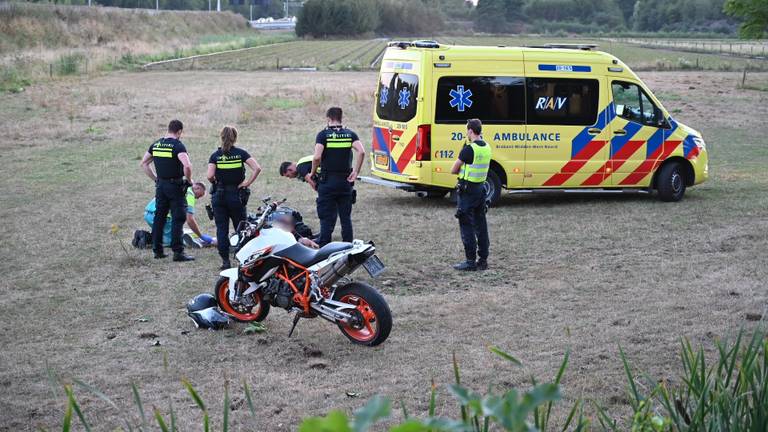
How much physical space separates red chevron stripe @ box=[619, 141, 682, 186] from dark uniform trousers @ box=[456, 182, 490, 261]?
197 inches

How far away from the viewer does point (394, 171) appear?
13.8m

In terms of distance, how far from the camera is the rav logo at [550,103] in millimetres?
14016

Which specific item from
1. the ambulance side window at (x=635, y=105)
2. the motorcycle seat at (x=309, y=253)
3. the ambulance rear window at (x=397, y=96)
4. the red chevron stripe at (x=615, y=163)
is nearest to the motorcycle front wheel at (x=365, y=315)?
the motorcycle seat at (x=309, y=253)

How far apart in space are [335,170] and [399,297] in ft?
6.79

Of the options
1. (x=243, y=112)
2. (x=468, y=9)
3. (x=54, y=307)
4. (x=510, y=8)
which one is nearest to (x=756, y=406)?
(x=54, y=307)

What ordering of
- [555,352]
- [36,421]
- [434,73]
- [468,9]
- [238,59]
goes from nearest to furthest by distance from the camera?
[36,421] → [555,352] → [434,73] → [238,59] → [468,9]

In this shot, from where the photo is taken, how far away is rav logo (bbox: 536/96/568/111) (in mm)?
14016

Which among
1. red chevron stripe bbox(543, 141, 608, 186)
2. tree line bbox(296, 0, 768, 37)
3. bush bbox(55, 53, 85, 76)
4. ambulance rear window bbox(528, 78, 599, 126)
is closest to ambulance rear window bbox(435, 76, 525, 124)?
ambulance rear window bbox(528, 78, 599, 126)

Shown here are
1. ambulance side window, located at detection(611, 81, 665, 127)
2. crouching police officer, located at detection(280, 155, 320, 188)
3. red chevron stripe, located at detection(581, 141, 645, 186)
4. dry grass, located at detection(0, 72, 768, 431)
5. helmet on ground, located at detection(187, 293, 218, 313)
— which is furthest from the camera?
ambulance side window, located at detection(611, 81, 665, 127)

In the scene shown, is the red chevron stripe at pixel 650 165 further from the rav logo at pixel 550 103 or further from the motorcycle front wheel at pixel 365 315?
the motorcycle front wheel at pixel 365 315

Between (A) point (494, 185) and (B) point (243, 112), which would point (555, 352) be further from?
(B) point (243, 112)

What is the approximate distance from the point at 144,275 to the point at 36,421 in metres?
4.17

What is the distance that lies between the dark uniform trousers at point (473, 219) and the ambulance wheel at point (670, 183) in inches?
208

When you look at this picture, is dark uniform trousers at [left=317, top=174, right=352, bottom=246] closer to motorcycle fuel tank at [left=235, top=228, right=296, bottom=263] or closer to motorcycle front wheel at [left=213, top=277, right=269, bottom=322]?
motorcycle front wheel at [left=213, top=277, right=269, bottom=322]
